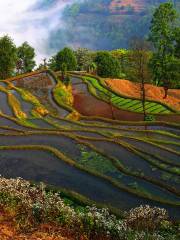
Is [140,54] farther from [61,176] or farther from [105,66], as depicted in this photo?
[105,66]

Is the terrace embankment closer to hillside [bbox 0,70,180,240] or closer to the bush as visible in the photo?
hillside [bbox 0,70,180,240]

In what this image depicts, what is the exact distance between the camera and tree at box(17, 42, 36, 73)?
463 ft

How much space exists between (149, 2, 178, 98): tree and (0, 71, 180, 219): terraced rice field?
132ft

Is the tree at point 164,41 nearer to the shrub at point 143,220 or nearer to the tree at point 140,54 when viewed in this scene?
the tree at point 140,54

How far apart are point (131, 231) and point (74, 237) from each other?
9.85 ft

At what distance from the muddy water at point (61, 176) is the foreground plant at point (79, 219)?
8.85 m

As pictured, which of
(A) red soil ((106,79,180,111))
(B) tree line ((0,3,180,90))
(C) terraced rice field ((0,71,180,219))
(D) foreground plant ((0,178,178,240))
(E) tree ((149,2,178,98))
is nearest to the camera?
(D) foreground plant ((0,178,178,240))

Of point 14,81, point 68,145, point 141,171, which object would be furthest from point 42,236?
point 14,81

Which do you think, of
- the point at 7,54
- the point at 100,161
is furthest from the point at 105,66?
the point at 100,161

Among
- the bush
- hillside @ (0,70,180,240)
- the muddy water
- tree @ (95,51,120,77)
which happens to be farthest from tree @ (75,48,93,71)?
the muddy water

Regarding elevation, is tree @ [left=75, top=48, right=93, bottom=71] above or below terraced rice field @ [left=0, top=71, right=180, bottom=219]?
above

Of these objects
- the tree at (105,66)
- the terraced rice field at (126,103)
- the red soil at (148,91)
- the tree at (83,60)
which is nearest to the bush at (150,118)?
the terraced rice field at (126,103)

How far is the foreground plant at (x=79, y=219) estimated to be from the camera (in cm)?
2128

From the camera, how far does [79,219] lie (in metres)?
22.1
